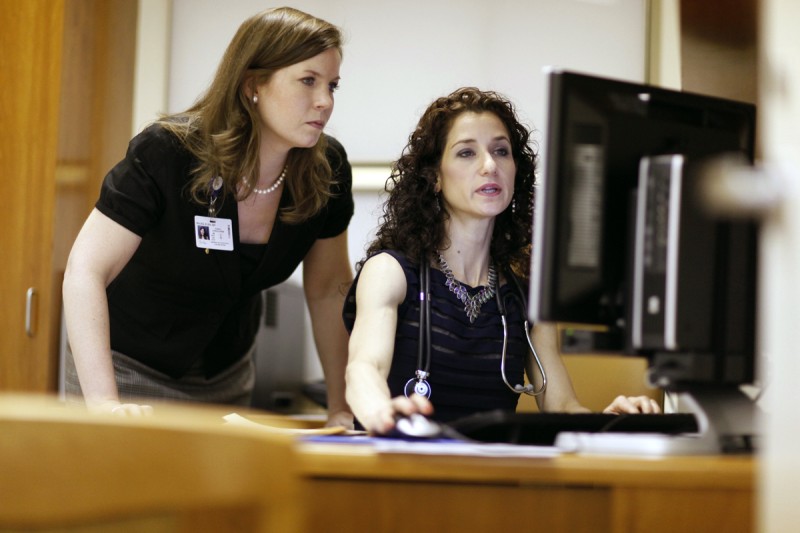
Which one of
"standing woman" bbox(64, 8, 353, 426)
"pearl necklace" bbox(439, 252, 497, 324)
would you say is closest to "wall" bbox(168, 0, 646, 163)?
"standing woman" bbox(64, 8, 353, 426)

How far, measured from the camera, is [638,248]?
1.19m

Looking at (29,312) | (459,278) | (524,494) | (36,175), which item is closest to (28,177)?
(36,175)

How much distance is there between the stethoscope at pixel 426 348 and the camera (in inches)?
66.7

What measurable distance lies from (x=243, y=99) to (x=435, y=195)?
44 centimetres

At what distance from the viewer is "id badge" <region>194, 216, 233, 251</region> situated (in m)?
1.93

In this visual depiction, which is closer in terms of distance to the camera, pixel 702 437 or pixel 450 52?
pixel 702 437

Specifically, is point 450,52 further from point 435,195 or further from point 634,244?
point 634,244

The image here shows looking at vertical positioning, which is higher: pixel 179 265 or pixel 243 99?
pixel 243 99

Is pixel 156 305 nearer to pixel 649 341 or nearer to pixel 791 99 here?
pixel 649 341

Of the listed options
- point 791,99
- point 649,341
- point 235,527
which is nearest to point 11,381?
point 649,341

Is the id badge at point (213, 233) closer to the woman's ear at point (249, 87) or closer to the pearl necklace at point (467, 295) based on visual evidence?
the woman's ear at point (249, 87)

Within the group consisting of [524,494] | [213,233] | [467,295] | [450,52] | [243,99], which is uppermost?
[450,52]

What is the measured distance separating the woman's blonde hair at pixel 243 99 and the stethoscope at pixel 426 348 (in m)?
0.37

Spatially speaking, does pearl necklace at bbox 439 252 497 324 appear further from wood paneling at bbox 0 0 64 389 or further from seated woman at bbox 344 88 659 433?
wood paneling at bbox 0 0 64 389
